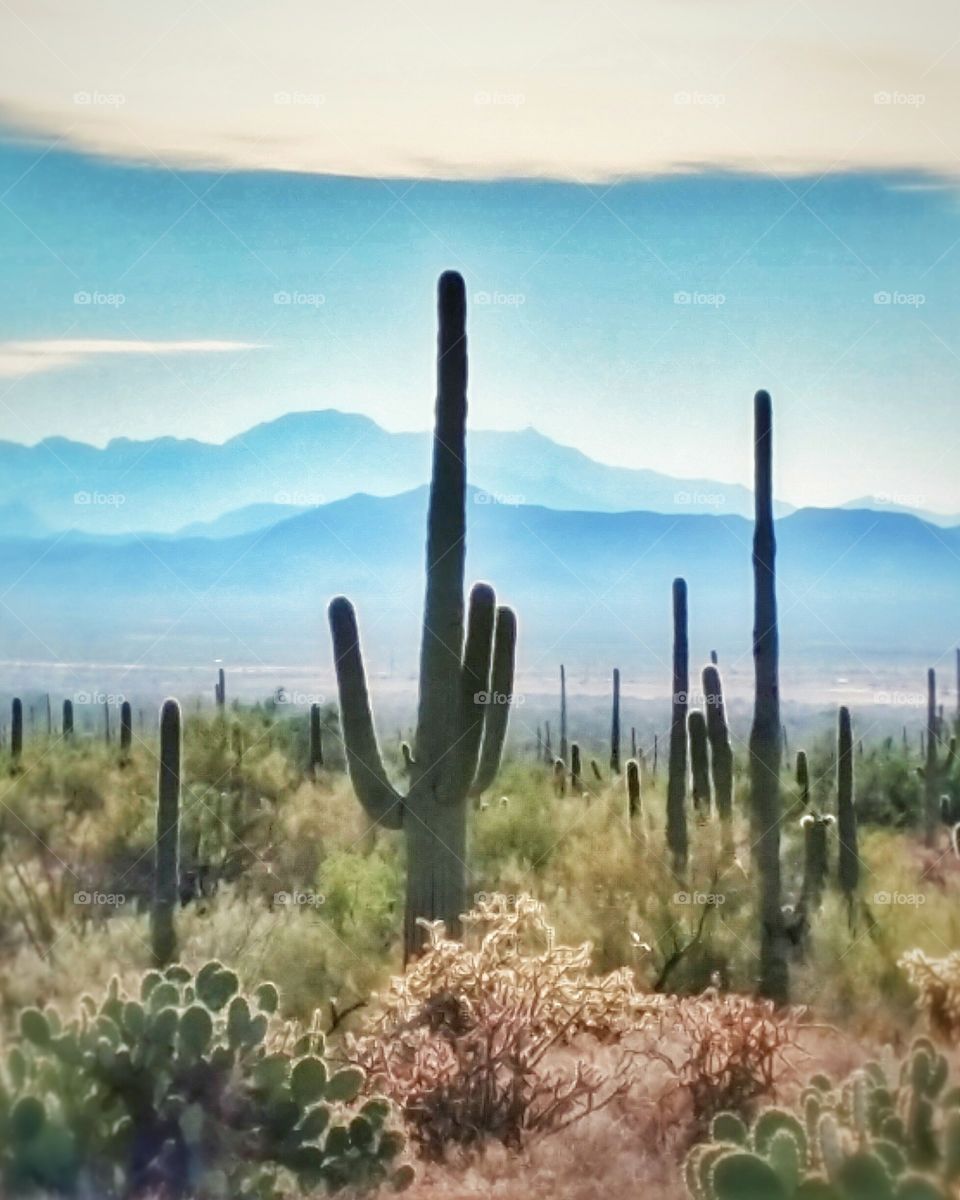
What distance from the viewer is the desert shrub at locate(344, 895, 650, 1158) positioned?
3.60 meters

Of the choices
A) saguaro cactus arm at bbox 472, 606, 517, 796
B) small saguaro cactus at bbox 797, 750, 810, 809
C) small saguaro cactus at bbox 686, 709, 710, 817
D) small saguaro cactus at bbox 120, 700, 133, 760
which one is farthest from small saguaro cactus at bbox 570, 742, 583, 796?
small saguaro cactus at bbox 120, 700, 133, 760

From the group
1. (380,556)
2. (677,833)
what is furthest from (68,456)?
(677,833)

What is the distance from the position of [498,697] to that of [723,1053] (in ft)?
3.18

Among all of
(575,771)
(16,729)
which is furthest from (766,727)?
(16,729)

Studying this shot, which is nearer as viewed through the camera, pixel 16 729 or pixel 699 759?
pixel 16 729

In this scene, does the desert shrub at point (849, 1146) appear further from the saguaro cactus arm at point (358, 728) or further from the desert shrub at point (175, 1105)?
the saguaro cactus arm at point (358, 728)

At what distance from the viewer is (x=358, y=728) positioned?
148 inches

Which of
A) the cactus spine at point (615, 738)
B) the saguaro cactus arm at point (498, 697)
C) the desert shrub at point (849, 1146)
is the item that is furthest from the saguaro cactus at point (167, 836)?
the desert shrub at point (849, 1146)

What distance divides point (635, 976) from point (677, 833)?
14.0 inches

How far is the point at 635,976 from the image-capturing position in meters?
3.81

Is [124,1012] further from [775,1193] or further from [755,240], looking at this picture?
[755,240]

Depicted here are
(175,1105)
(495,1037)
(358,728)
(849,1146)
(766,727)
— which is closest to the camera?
(849,1146)

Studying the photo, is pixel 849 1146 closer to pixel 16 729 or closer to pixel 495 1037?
pixel 495 1037

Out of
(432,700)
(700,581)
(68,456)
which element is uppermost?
(68,456)
